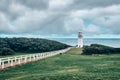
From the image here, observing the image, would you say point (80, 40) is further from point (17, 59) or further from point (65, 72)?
point (65, 72)

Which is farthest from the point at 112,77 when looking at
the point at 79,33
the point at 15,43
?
the point at 79,33

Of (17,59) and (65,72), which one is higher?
(17,59)

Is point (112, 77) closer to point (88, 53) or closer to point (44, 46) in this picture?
point (88, 53)

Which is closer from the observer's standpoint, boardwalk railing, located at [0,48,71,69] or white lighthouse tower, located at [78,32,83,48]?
boardwalk railing, located at [0,48,71,69]

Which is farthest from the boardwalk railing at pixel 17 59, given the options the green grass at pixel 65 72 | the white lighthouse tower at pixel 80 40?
the white lighthouse tower at pixel 80 40

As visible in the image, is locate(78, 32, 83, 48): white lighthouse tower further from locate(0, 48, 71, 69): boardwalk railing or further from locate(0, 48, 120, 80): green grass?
locate(0, 48, 120, 80): green grass

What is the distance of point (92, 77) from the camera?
21609mm

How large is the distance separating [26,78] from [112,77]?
603cm

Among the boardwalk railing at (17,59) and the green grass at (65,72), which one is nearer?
the green grass at (65,72)

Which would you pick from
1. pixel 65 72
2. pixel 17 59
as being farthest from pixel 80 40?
pixel 65 72

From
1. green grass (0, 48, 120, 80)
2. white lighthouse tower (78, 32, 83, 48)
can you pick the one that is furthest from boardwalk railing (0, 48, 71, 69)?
white lighthouse tower (78, 32, 83, 48)

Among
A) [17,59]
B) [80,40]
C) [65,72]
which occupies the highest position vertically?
[80,40]

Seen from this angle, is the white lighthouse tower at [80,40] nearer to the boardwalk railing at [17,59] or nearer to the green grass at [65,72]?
the boardwalk railing at [17,59]

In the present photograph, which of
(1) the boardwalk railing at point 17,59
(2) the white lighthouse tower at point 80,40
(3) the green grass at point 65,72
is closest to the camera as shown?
(3) the green grass at point 65,72
